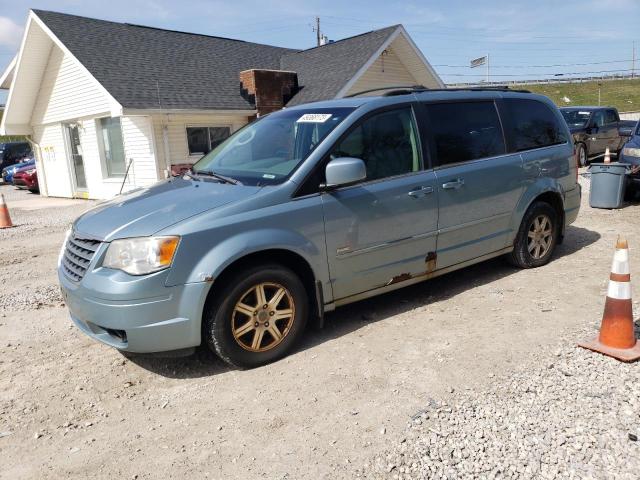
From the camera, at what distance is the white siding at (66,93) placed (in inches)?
565

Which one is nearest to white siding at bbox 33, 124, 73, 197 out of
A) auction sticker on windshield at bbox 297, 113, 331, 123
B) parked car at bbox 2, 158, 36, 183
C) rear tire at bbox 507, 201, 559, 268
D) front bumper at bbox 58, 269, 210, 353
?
parked car at bbox 2, 158, 36, 183

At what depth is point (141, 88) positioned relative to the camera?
13.6m

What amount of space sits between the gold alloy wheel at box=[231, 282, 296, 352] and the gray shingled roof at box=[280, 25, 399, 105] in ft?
38.9

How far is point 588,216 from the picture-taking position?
8.62 metres

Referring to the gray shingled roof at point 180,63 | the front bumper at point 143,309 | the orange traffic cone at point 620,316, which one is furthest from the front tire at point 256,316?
the gray shingled roof at point 180,63

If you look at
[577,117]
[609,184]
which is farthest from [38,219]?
[577,117]

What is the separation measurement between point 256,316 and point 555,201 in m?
3.85

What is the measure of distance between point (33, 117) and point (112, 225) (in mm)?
17266

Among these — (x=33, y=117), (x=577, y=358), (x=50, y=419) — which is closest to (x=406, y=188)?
(x=577, y=358)

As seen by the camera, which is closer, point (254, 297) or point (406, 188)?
point (254, 297)

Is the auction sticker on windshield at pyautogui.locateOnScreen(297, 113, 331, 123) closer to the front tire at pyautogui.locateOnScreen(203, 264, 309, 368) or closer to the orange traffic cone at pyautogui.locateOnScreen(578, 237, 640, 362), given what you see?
the front tire at pyautogui.locateOnScreen(203, 264, 309, 368)

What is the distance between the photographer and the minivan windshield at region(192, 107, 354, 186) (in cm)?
393

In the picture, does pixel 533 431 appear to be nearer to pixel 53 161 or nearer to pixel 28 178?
pixel 53 161

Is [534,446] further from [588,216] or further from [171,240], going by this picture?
[588,216]
